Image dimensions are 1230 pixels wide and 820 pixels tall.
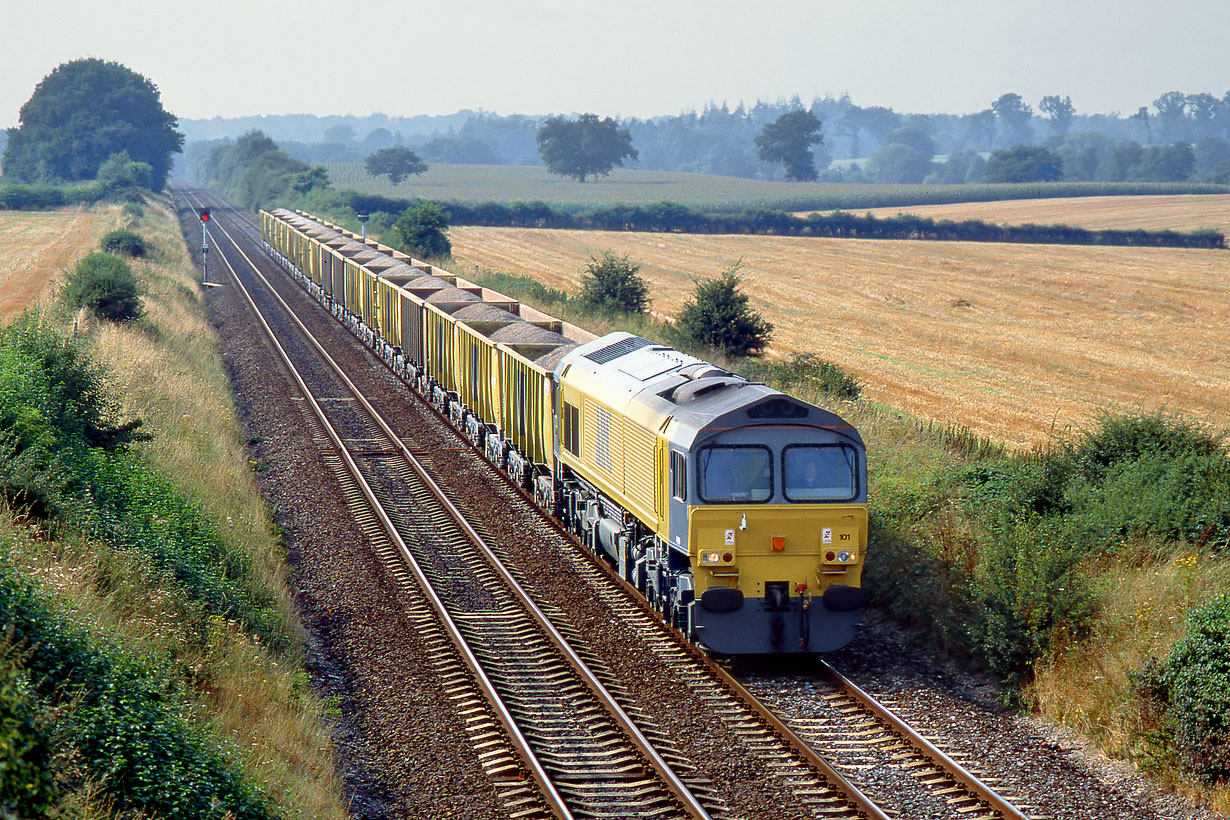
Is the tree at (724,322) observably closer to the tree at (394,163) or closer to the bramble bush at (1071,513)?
the bramble bush at (1071,513)

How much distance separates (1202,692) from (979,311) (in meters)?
43.2

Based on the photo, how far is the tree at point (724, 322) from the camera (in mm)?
33156

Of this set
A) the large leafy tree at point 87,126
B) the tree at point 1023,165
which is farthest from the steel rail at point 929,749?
the tree at point 1023,165

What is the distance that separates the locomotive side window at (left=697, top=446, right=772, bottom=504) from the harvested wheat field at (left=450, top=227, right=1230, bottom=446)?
11527 millimetres

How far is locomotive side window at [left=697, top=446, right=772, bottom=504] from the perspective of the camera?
13047 millimetres

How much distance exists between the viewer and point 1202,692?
34.3 ft

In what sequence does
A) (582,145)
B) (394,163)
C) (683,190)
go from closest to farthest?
(394,163) → (683,190) → (582,145)

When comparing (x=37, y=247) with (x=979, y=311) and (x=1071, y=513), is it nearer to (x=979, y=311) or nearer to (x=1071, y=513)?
(x=979, y=311)

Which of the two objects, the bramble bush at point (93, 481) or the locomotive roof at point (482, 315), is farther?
the locomotive roof at point (482, 315)

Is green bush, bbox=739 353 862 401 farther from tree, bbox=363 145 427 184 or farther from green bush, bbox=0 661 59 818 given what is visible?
tree, bbox=363 145 427 184

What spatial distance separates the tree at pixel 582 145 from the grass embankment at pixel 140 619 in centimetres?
14122

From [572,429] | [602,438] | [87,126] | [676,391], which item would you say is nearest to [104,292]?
[572,429]

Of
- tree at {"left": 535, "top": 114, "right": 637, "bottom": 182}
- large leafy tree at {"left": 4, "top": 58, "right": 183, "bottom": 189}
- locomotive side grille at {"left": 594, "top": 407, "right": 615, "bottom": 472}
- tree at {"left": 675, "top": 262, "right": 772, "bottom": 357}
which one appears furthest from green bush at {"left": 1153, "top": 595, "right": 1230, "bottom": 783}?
tree at {"left": 535, "top": 114, "right": 637, "bottom": 182}

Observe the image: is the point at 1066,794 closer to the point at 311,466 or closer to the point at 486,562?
the point at 486,562
